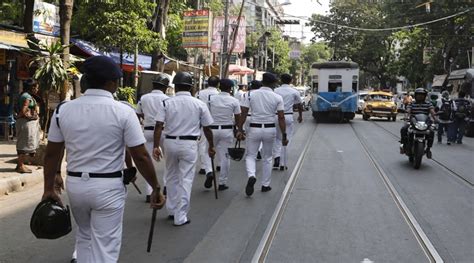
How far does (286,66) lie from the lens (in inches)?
3091

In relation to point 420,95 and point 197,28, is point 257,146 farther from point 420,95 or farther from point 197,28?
point 197,28

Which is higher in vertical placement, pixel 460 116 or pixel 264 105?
pixel 460 116

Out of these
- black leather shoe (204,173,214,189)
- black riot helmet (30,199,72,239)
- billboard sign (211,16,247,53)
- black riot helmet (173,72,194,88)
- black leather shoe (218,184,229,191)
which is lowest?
black leather shoe (218,184,229,191)

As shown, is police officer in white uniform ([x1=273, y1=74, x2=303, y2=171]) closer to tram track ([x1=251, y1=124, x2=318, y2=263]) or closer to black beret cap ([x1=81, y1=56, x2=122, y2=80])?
tram track ([x1=251, y1=124, x2=318, y2=263])

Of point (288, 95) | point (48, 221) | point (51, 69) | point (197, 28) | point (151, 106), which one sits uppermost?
point (197, 28)

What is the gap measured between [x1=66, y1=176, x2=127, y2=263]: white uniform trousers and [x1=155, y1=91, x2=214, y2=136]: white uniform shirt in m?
2.91

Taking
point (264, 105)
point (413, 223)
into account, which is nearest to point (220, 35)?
point (264, 105)

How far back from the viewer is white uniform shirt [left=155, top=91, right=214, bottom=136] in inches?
258

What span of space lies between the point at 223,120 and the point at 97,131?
17.9 feet

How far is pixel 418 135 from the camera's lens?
37.1 ft

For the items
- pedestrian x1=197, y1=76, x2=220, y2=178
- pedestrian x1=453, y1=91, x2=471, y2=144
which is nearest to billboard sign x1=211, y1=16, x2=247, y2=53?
pedestrian x1=453, y1=91, x2=471, y2=144

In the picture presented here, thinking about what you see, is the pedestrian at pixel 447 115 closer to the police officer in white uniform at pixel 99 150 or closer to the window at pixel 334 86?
the window at pixel 334 86

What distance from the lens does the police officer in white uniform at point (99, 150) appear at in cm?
355

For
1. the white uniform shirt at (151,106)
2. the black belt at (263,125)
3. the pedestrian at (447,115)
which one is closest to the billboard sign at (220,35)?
the pedestrian at (447,115)
